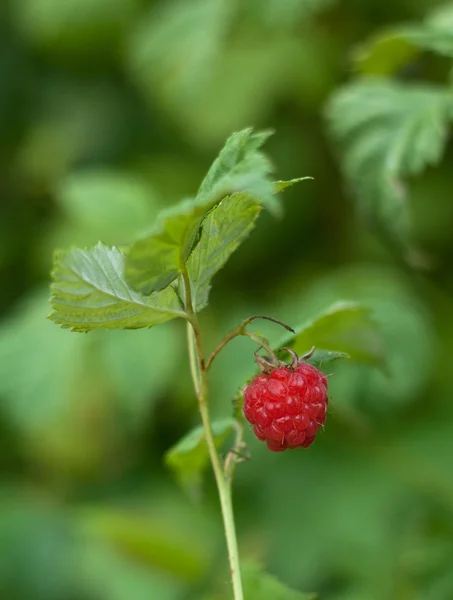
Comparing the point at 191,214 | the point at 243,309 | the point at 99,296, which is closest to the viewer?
the point at 191,214

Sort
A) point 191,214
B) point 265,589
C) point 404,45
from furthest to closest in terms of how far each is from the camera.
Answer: point 404,45 < point 265,589 < point 191,214

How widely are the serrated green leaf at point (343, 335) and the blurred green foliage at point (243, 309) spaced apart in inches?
14.4

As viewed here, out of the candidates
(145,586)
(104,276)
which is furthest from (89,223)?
(104,276)

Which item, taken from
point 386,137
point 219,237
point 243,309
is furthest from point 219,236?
point 243,309

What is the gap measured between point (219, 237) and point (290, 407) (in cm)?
16

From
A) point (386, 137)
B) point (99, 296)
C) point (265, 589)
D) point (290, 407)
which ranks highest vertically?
point (386, 137)

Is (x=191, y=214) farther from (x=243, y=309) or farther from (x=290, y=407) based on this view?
(x=243, y=309)

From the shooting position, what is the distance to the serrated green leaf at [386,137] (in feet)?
4.35

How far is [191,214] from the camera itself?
0.65 metres

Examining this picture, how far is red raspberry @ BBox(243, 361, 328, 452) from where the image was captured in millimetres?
810

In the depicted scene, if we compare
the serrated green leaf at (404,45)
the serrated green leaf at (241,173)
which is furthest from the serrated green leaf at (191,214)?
the serrated green leaf at (404,45)

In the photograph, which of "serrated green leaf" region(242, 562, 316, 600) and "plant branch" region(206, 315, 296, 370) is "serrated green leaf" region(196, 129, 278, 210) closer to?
"plant branch" region(206, 315, 296, 370)

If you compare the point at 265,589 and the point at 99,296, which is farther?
the point at 265,589

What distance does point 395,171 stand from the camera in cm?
134
